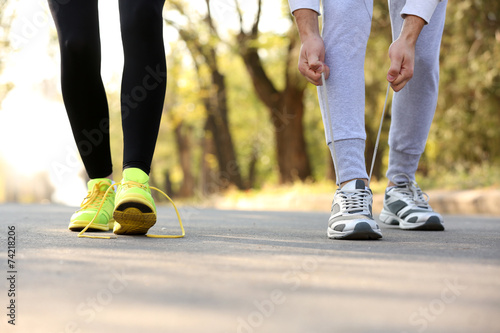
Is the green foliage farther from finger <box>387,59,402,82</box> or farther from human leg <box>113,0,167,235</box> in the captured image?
human leg <box>113,0,167,235</box>

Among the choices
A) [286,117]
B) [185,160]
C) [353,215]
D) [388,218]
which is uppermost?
[353,215]

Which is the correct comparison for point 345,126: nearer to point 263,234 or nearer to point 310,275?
point 263,234

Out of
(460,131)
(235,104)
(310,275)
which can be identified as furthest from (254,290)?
(235,104)

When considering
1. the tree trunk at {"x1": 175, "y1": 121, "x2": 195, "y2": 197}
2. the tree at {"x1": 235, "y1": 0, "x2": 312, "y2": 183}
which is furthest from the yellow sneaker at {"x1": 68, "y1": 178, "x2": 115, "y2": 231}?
the tree trunk at {"x1": 175, "y1": 121, "x2": 195, "y2": 197}

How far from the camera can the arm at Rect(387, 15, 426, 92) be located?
285 cm

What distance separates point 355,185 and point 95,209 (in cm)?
121

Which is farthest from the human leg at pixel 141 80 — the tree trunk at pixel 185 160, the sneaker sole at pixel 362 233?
the tree trunk at pixel 185 160

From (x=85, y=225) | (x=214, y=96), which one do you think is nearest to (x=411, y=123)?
(x=85, y=225)

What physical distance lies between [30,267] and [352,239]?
52.4 inches

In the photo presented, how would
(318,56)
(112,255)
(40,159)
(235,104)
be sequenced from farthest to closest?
(235,104), (40,159), (318,56), (112,255)

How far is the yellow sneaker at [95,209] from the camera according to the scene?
2963 mm

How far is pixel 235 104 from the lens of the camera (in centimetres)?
3550

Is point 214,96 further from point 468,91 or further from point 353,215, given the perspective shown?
point 353,215

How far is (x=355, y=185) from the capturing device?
2.77 m
